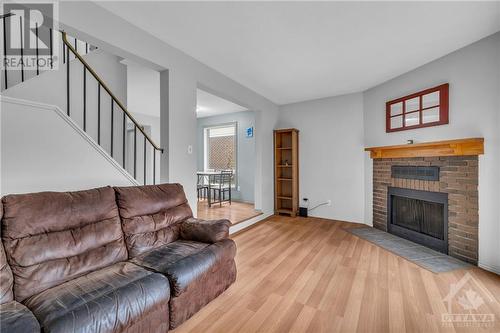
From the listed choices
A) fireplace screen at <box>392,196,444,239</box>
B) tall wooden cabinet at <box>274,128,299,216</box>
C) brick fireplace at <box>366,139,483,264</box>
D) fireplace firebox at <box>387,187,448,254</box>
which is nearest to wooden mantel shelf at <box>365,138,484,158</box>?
brick fireplace at <box>366,139,483,264</box>

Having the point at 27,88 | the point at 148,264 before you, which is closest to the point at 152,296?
the point at 148,264

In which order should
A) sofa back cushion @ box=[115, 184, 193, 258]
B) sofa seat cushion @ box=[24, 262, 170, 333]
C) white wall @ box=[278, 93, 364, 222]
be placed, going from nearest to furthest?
sofa seat cushion @ box=[24, 262, 170, 333] < sofa back cushion @ box=[115, 184, 193, 258] < white wall @ box=[278, 93, 364, 222]

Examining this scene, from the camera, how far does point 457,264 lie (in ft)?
8.49

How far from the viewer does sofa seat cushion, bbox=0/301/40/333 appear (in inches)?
39.1

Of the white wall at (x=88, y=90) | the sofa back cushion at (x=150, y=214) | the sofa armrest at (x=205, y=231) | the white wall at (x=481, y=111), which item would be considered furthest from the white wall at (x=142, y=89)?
the white wall at (x=481, y=111)

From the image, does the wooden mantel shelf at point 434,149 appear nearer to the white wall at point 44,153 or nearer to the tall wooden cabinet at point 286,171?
the tall wooden cabinet at point 286,171

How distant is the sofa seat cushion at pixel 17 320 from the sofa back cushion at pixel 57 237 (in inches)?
7.3

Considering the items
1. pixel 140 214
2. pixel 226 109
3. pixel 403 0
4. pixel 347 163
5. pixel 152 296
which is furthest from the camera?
pixel 226 109

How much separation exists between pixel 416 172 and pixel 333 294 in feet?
7.68

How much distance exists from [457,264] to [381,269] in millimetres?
921

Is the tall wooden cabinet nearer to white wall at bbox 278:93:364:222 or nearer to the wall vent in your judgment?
white wall at bbox 278:93:364:222

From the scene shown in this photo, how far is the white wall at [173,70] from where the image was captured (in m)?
1.95

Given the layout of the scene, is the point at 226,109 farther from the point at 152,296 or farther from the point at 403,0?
the point at 152,296

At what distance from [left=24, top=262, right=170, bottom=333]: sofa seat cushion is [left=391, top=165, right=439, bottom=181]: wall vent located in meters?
3.47
